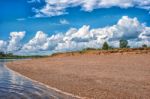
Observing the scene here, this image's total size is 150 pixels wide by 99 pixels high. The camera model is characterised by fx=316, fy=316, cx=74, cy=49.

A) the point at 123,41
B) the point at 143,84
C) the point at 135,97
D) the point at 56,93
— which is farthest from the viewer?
the point at 123,41

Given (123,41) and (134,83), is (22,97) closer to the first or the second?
(134,83)

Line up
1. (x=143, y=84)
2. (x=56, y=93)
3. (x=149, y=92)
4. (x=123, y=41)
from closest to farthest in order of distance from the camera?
(x=149, y=92) < (x=56, y=93) < (x=143, y=84) < (x=123, y=41)

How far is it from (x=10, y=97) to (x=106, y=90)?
5422mm

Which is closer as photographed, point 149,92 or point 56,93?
point 149,92

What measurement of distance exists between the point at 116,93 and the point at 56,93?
3374 mm

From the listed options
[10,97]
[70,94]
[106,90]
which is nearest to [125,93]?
[106,90]

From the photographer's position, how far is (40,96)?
16328 millimetres

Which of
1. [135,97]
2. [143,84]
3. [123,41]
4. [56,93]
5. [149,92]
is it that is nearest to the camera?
[135,97]

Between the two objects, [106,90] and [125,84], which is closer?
[106,90]

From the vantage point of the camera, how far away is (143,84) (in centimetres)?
1966

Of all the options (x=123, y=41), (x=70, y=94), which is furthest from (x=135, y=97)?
(x=123, y=41)

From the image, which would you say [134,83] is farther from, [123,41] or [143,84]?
[123,41]

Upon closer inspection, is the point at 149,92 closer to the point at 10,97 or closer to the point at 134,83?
the point at 134,83

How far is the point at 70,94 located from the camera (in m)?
17.2
